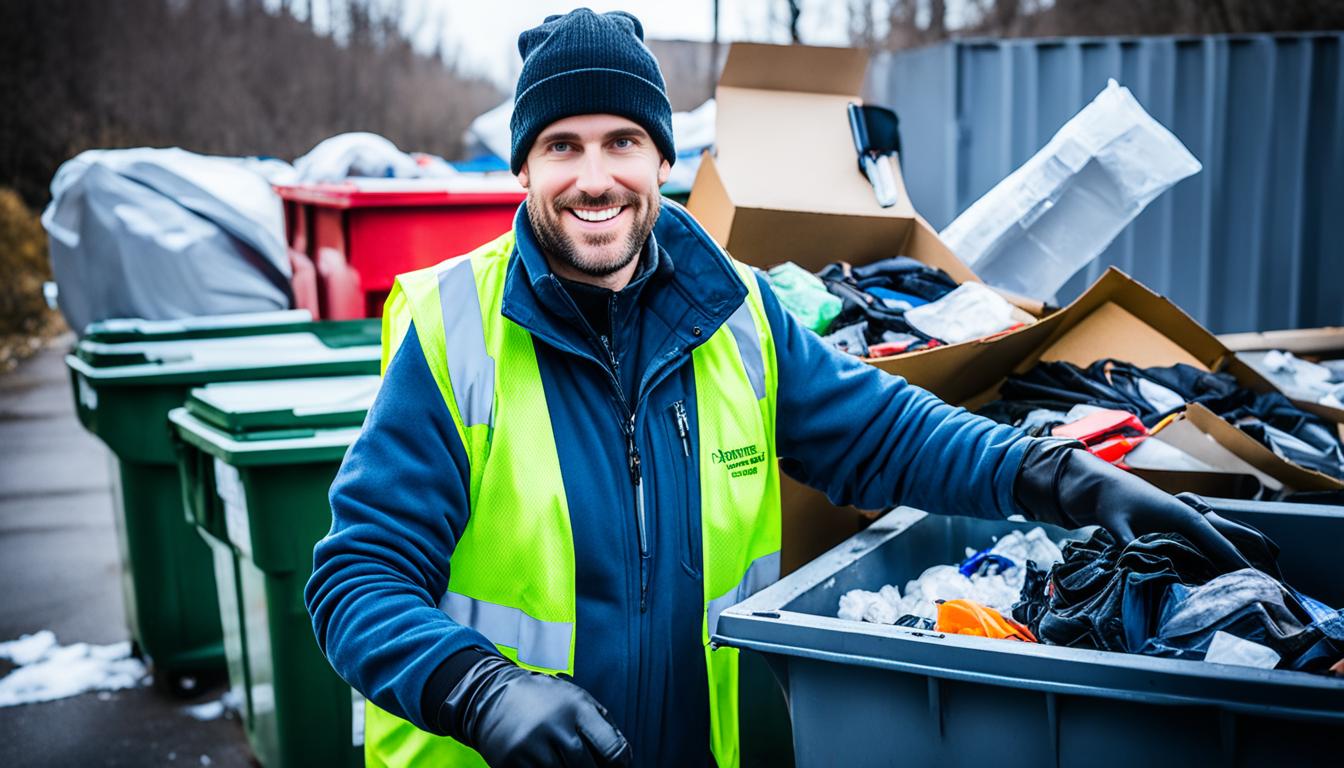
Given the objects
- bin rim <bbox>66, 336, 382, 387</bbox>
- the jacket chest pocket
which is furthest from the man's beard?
bin rim <bbox>66, 336, 382, 387</bbox>

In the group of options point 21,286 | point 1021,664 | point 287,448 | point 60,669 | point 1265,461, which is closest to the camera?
point 1021,664

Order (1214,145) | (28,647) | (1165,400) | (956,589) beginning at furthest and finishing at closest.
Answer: (1214,145) < (28,647) < (1165,400) < (956,589)

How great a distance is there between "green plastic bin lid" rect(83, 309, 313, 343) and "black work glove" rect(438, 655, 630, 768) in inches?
107

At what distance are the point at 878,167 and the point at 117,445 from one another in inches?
94.6

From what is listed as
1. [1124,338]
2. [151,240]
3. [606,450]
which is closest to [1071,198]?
[1124,338]

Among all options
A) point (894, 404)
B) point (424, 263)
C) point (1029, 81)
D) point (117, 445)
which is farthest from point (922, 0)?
point (894, 404)

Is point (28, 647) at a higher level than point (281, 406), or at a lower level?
lower

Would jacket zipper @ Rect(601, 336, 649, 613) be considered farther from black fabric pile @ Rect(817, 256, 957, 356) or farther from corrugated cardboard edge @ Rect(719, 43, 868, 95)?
corrugated cardboard edge @ Rect(719, 43, 868, 95)

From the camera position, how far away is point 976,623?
5.65ft

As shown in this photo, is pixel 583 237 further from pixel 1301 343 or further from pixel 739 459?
pixel 1301 343

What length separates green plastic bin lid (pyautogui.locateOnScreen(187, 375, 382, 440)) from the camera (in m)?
2.93

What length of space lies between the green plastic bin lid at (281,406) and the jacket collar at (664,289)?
4.16 feet

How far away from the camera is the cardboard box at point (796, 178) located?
3145 mm

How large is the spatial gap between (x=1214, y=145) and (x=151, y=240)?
420 centimetres
